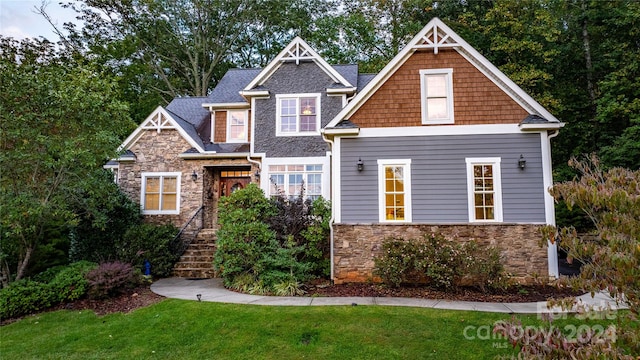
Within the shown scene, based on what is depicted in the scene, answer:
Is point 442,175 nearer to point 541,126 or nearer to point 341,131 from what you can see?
point 541,126

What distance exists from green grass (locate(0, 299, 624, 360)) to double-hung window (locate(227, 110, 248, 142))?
26.5ft

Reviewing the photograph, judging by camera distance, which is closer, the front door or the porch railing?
the porch railing

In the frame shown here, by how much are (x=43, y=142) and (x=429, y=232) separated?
9.09m

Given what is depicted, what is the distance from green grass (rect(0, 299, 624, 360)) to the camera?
5141 mm

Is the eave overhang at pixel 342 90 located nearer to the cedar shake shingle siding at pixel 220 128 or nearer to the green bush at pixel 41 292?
the cedar shake shingle siding at pixel 220 128

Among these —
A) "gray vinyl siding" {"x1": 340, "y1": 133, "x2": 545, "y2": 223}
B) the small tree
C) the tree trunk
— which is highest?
"gray vinyl siding" {"x1": 340, "y1": 133, "x2": 545, "y2": 223}

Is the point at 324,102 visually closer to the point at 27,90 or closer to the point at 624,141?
the point at 27,90

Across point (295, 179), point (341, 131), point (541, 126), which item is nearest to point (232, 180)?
point (295, 179)

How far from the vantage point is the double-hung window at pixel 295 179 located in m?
12.5

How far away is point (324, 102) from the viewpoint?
13.0 metres

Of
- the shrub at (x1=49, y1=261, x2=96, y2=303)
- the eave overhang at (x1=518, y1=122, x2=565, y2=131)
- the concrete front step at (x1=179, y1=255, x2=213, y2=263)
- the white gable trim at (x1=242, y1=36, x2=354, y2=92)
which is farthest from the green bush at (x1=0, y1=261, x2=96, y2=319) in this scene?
the eave overhang at (x1=518, y1=122, x2=565, y2=131)

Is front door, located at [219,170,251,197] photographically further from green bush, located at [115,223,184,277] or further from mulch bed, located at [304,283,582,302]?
mulch bed, located at [304,283,582,302]

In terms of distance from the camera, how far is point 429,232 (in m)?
8.91

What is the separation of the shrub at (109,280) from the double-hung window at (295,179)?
5.35 meters
